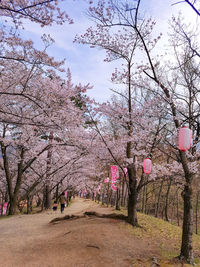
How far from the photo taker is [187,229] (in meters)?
5.86

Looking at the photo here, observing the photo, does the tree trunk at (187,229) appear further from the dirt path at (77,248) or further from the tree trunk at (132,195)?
the tree trunk at (132,195)

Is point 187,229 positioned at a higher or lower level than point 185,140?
lower

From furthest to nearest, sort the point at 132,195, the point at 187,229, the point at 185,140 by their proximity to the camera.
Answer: the point at 132,195 < the point at 187,229 < the point at 185,140

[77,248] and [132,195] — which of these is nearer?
[77,248]

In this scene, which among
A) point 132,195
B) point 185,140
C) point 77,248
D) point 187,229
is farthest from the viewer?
point 132,195

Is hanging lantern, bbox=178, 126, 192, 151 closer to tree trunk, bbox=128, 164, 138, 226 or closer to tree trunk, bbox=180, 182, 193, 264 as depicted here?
tree trunk, bbox=180, 182, 193, 264

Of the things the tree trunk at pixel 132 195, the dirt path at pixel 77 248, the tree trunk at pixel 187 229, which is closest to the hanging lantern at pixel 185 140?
the tree trunk at pixel 187 229

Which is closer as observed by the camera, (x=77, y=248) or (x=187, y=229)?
(x=187, y=229)

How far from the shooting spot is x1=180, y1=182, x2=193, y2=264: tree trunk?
564cm

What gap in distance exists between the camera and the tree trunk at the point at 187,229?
5.64 meters

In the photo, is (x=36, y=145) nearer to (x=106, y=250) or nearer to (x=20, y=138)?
(x=20, y=138)

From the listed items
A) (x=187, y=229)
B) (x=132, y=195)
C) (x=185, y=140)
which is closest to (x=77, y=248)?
(x=187, y=229)

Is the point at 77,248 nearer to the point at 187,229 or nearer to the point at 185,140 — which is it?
the point at 187,229

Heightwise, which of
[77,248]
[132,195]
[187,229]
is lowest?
[77,248]
